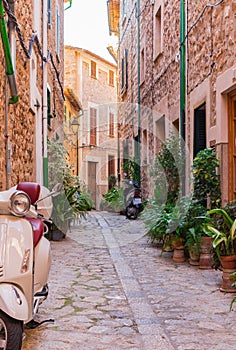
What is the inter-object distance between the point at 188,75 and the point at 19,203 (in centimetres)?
536

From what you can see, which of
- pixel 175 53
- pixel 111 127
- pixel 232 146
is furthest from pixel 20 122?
pixel 111 127

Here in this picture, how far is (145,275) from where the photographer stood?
5.03 meters

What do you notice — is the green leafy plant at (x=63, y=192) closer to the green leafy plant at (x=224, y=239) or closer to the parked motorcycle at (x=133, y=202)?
the parked motorcycle at (x=133, y=202)

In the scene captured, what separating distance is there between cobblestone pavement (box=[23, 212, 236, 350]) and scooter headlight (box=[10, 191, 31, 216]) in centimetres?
86

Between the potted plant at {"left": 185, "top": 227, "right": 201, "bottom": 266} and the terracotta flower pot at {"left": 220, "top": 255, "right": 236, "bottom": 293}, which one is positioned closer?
the terracotta flower pot at {"left": 220, "top": 255, "right": 236, "bottom": 293}

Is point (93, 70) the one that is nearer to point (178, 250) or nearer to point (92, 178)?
point (92, 178)

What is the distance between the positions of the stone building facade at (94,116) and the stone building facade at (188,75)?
7183mm

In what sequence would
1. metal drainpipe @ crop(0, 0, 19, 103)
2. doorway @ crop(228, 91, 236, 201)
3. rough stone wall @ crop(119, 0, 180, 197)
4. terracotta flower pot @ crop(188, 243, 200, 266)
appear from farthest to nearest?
rough stone wall @ crop(119, 0, 180, 197) → doorway @ crop(228, 91, 236, 201) → terracotta flower pot @ crop(188, 243, 200, 266) → metal drainpipe @ crop(0, 0, 19, 103)

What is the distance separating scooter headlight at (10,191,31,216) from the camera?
261 centimetres

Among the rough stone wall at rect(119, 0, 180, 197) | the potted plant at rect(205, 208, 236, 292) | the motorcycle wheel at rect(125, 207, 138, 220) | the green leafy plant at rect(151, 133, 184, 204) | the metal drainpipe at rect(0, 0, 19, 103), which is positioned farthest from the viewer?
the motorcycle wheel at rect(125, 207, 138, 220)

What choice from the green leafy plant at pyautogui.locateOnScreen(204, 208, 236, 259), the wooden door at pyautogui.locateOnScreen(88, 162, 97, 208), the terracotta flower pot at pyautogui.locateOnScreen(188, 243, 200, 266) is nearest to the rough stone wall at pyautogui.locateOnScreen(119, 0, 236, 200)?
the terracotta flower pot at pyautogui.locateOnScreen(188, 243, 200, 266)

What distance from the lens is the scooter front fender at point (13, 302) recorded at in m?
2.37

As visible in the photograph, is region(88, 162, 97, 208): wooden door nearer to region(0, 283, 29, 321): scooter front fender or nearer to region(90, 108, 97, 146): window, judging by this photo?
region(90, 108, 97, 146): window

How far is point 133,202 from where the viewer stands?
1145 centimetres
